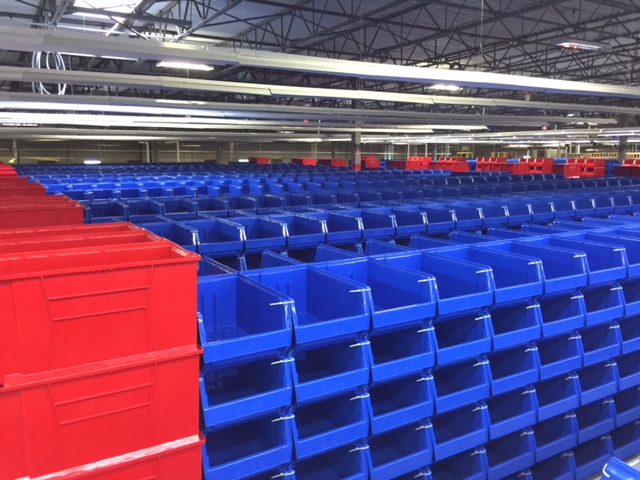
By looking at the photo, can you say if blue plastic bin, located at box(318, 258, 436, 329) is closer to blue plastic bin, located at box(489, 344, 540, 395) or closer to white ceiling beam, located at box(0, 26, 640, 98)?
blue plastic bin, located at box(489, 344, 540, 395)

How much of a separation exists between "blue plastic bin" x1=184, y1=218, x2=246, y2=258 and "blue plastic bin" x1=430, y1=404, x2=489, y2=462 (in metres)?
2.40

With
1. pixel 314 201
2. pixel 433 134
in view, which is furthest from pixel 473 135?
pixel 314 201

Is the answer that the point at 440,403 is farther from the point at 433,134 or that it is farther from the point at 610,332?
the point at 433,134

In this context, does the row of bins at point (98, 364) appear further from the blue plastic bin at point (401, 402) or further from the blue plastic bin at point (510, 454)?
the blue plastic bin at point (510, 454)

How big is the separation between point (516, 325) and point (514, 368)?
0.29 m

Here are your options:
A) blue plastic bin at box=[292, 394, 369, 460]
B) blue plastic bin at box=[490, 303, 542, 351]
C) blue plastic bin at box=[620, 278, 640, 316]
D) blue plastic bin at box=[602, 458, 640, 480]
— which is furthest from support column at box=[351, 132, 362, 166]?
blue plastic bin at box=[602, 458, 640, 480]

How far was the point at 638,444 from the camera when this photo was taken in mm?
3982

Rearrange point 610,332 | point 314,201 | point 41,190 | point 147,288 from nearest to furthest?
1. point 147,288
2. point 610,332
3. point 41,190
4. point 314,201

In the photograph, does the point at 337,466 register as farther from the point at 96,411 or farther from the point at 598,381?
the point at 598,381

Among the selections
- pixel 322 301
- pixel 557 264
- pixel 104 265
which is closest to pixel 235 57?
pixel 322 301

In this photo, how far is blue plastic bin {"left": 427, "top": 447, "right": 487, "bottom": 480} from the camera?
311cm

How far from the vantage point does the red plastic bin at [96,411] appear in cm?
175

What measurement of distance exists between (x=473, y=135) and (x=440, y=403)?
70.7 ft

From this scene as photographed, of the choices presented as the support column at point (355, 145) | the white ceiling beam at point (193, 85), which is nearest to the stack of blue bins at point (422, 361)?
the white ceiling beam at point (193, 85)
